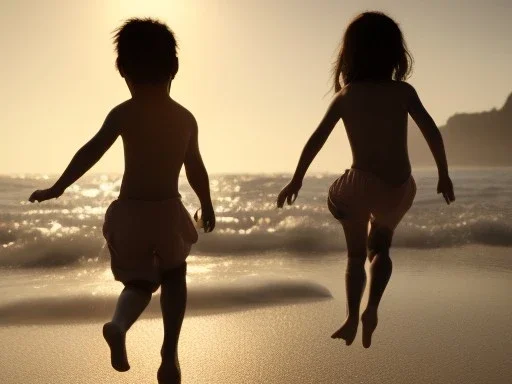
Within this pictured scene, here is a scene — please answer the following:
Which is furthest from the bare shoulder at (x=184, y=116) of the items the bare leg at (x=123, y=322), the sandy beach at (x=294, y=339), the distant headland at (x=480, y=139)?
the distant headland at (x=480, y=139)

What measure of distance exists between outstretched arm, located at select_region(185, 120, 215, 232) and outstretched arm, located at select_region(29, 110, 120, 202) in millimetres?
373

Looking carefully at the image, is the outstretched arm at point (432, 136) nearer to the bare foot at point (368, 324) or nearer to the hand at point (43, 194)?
the bare foot at point (368, 324)

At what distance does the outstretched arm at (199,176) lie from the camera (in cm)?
308

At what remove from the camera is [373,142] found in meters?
3.17

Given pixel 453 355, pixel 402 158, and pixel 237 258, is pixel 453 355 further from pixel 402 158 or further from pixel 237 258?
pixel 237 258

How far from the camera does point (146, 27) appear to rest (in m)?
2.85

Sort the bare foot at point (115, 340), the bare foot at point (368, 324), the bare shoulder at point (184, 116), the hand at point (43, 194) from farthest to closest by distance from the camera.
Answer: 1. the bare foot at point (368, 324)
2. the bare shoulder at point (184, 116)
3. the bare foot at point (115, 340)
4. the hand at point (43, 194)

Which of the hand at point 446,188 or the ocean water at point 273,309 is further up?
the hand at point 446,188

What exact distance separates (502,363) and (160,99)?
287 cm

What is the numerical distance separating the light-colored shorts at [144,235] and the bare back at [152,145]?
0.18ft

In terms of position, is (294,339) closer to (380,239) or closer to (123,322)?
(380,239)

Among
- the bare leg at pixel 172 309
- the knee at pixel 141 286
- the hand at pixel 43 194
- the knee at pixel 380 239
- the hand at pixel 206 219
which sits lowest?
the bare leg at pixel 172 309

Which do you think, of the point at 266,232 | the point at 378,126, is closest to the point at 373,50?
Result: the point at 378,126

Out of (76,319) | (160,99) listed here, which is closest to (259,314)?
(76,319)
